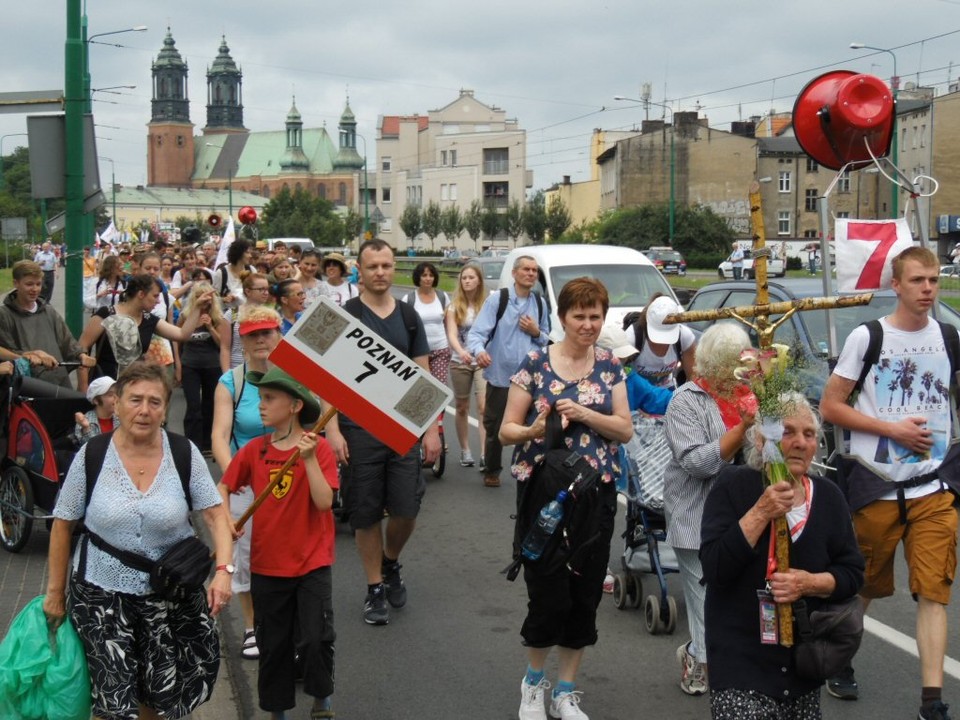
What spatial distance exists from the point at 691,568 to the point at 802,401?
1814 millimetres

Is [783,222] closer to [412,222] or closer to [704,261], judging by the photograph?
[704,261]

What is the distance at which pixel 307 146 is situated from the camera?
631 feet

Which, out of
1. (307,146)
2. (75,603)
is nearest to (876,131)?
(75,603)

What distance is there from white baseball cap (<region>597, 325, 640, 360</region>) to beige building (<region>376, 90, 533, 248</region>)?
361 ft

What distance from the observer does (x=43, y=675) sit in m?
4.23

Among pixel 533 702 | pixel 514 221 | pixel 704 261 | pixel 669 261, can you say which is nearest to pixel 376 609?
pixel 533 702

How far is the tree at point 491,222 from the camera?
358 feet

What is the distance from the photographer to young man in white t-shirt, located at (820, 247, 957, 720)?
A: 5.26 metres

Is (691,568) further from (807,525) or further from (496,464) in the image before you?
(496,464)

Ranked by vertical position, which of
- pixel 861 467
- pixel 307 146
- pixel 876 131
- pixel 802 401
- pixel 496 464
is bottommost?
pixel 496 464

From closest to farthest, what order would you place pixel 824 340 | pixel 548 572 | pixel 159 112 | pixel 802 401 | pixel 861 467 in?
pixel 802 401, pixel 548 572, pixel 861 467, pixel 824 340, pixel 159 112

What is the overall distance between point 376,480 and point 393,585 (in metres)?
0.82

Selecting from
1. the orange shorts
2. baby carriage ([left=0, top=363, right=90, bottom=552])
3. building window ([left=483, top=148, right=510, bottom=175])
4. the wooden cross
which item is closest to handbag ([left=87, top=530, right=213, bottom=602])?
the wooden cross

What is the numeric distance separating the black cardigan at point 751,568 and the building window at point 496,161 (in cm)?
12021
